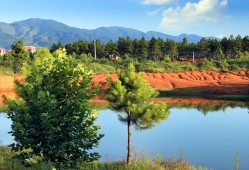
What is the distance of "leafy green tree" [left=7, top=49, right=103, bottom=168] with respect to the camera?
15.2m

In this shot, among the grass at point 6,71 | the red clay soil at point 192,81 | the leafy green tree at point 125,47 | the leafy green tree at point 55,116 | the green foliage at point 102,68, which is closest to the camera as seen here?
the leafy green tree at point 55,116

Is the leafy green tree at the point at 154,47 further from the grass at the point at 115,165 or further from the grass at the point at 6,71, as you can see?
the grass at the point at 115,165

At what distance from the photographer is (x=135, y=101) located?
2208cm

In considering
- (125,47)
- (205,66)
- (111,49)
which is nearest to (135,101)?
(205,66)

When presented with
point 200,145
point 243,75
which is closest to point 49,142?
point 200,145

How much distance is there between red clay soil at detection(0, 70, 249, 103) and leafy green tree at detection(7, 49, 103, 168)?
51703 mm

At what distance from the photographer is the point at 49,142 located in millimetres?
15344

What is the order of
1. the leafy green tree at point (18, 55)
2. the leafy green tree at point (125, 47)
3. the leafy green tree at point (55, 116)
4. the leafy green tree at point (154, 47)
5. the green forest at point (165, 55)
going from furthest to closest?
the leafy green tree at point (125, 47) → the leafy green tree at point (154, 47) → the green forest at point (165, 55) → the leafy green tree at point (18, 55) → the leafy green tree at point (55, 116)

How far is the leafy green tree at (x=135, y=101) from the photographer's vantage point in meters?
21.6

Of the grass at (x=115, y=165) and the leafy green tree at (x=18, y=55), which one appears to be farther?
the leafy green tree at (x=18, y=55)

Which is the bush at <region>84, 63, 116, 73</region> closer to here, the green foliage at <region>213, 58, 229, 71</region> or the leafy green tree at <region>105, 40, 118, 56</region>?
the green foliage at <region>213, 58, 229, 71</region>

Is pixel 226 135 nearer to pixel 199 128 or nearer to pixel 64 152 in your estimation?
pixel 199 128

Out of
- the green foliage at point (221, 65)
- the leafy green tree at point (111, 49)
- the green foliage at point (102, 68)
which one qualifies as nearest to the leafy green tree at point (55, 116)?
the green foliage at point (102, 68)

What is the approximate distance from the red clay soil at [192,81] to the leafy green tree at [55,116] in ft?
170
